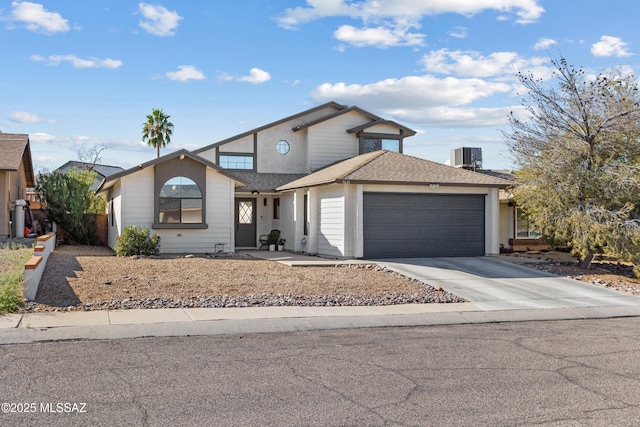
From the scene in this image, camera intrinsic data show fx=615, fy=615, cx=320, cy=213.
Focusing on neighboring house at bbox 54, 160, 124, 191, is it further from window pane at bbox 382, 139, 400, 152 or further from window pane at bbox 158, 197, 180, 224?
window pane at bbox 158, 197, 180, 224

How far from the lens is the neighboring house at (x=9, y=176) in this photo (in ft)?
79.5

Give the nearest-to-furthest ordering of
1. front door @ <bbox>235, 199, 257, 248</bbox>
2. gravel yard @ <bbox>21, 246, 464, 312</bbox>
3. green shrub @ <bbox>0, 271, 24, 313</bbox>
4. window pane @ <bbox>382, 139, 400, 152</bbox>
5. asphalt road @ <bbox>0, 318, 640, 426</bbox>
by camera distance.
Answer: asphalt road @ <bbox>0, 318, 640, 426</bbox>, green shrub @ <bbox>0, 271, 24, 313</bbox>, gravel yard @ <bbox>21, 246, 464, 312</bbox>, front door @ <bbox>235, 199, 257, 248</bbox>, window pane @ <bbox>382, 139, 400, 152</bbox>

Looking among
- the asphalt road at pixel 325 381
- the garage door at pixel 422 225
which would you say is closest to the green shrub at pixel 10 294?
the asphalt road at pixel 325 381

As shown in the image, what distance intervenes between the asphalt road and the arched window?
13096 millimetres

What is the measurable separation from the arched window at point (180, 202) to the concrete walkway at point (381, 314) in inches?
327

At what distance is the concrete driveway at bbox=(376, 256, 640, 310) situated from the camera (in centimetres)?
1442

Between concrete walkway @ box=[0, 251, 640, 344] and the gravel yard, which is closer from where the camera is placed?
concrete walkway @ box=[0, 251, 640, 344]

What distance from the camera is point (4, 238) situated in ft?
79.3

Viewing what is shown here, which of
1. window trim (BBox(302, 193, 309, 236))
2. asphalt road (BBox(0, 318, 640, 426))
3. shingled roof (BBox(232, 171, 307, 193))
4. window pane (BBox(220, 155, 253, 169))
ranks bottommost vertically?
asphalt road (BBox(0, 318, 640, 426))

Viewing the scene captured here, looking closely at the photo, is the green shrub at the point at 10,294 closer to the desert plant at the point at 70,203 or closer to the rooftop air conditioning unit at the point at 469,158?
the desert plant at the point at 70,203

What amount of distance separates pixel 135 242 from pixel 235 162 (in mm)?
8645

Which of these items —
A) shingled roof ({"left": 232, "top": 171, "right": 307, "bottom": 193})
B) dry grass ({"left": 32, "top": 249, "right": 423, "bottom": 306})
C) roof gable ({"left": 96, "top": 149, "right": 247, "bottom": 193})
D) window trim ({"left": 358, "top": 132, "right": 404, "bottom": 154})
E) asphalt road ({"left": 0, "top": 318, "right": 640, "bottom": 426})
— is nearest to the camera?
asphalt road ({"left": 0, "top": 318, "right": 640, "bottom": 426})

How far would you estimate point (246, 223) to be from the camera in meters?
27.6

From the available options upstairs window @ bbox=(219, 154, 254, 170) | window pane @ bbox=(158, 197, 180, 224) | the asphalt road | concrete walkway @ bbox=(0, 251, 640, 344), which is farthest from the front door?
the asphalt road
